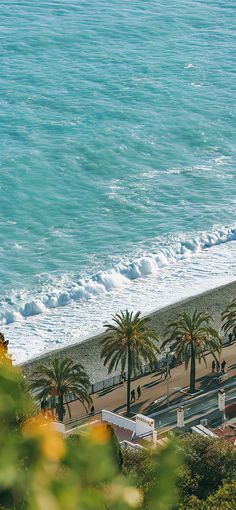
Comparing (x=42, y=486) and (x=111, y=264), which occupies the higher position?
(x=42, y=486)

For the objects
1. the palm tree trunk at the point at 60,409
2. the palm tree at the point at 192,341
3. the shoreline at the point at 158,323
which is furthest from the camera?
the shoreline at the point at 158,323

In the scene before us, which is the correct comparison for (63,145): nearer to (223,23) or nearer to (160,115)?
(160,115)

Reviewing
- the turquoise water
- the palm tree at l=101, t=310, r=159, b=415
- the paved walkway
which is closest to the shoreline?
the turquoise water

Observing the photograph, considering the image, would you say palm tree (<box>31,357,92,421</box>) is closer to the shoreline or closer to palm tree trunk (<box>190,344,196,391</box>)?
palm tree trunk (<box>190,344,196,391</box>)

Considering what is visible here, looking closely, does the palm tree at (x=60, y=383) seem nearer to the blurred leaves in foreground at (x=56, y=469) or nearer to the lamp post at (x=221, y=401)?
the lamp post at (x=221, y=401)

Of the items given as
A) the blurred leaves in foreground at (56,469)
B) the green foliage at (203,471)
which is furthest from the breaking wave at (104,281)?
the blurred leaves in foreground at (56,469)

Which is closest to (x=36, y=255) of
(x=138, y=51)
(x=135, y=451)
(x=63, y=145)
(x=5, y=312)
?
(x=5, y=312)
